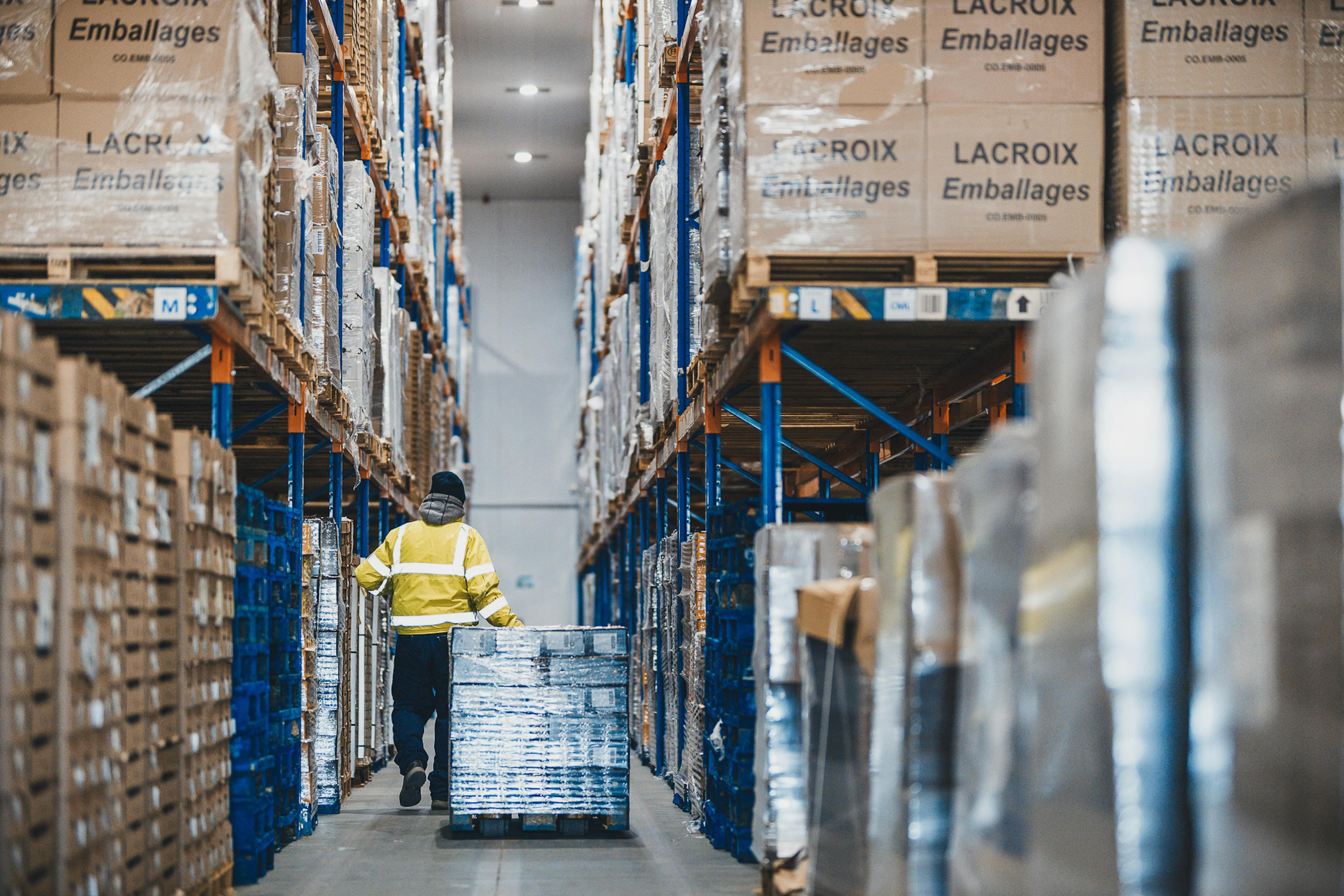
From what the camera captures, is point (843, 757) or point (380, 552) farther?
point (380, 552)

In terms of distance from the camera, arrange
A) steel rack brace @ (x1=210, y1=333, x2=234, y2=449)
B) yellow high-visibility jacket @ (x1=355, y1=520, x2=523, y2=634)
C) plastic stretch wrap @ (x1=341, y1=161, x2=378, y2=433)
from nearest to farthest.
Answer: steel rack brace @ (x1=210, y1=333, x2=234, y2=449), yellow high-visibility jacket @ (x1=355, y1=520, x2=523, y2=634), plastic stretch wrap @ (x1=341, y1=161, x2=378, y2=433)

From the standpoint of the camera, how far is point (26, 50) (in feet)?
19.2

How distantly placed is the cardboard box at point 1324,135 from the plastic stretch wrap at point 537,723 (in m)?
3.92

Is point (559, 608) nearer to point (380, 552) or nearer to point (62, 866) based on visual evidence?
point (380, 552)

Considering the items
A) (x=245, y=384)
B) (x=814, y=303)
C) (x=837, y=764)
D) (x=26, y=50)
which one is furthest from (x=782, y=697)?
(x=26, y=50)

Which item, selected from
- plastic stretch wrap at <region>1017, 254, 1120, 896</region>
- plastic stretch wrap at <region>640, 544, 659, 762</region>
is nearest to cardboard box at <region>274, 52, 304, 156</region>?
plastic stretch wrap at <region>640, 544, 659, 762</region>

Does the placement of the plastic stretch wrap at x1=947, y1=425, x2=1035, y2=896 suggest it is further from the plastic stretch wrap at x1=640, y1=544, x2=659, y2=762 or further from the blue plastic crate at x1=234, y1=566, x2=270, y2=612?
the plastic stretch wrap at x1=640, y1=544, x2=659, y2=762

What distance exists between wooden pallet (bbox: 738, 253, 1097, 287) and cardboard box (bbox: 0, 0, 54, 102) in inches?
122

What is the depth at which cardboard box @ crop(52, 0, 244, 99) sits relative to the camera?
5.84 meters

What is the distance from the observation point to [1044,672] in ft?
9.10

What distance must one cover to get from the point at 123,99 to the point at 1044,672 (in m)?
4.76

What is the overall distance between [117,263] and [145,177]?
1.30 feet

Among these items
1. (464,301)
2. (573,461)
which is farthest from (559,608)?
(464,301)

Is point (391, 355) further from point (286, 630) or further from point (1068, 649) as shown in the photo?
point (1068, 649)
